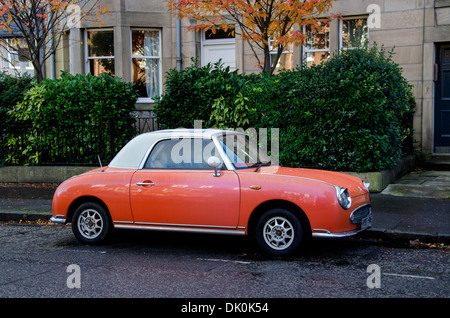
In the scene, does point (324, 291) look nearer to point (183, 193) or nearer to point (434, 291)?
point (434, 291)

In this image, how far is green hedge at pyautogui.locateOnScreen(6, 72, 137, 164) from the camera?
43.9ft

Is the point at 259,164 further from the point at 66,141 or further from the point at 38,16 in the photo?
the point at 38,16

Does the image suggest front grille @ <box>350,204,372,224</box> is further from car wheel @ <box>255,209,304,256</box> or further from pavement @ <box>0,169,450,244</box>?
pavement @ <box>0,169,450,244</box>

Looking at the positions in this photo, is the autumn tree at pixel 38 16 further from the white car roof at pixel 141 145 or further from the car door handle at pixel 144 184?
the car door handle at pixel 144 184

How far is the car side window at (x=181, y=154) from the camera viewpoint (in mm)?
7219

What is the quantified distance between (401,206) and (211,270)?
4967 mm

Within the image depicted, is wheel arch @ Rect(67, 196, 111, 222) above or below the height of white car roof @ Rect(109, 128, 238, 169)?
below

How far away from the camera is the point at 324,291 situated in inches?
209

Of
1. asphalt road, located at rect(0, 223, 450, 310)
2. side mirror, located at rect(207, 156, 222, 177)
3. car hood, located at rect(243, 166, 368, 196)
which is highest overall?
side mirror, located at rect(207, 156, 222, 177)

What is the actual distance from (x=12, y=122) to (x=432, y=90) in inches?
452

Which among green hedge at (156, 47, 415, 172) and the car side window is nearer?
the car side window

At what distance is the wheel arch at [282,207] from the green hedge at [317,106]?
4.72m

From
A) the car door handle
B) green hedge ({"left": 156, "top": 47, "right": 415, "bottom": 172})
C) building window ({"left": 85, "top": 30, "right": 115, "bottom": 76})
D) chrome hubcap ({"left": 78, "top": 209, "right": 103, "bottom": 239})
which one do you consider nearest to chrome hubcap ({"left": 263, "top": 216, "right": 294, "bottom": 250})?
the car door handle
